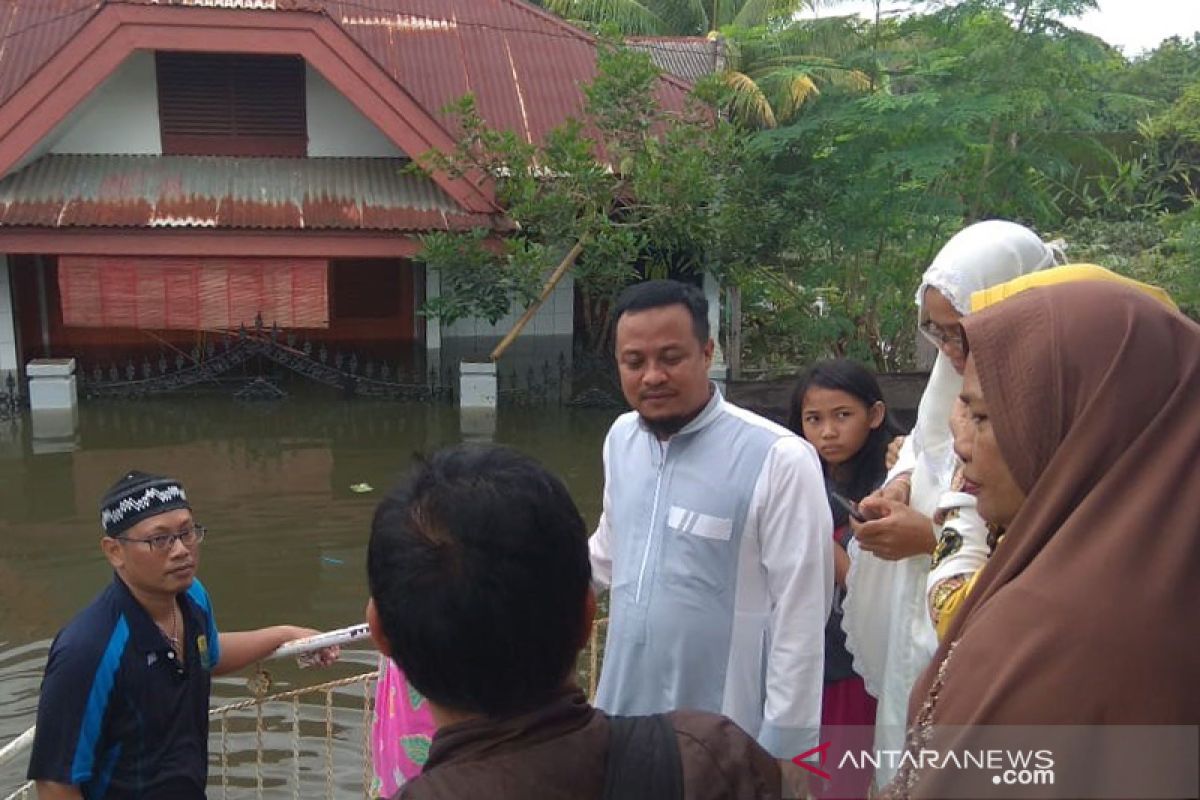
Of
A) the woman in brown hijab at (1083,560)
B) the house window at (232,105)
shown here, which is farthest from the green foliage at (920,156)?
the woman in brown hijab at (1083,560)

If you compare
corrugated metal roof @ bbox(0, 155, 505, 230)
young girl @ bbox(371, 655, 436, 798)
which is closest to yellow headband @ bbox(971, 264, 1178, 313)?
young girl @ bbox(371, 655, 436, 798)

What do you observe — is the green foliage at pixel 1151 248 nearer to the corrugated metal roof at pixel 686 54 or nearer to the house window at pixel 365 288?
the corrugated metal roof at pixel 686 54

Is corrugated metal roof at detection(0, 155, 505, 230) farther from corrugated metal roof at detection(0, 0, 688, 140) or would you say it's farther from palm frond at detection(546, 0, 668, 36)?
palm frond at detection(546, 0, 668, 36)

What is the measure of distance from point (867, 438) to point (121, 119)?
10.6m

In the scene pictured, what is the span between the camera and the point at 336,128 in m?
11.4

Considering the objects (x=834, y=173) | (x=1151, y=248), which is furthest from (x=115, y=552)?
(x=1151, y=248)

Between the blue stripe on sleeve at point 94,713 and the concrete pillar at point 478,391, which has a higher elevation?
the blue stripe on sleeve at point 94,713

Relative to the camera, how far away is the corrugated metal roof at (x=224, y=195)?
9977 mm

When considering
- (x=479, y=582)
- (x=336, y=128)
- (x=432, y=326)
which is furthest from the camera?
(x=432, y=326)

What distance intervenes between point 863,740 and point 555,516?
5.48 feet

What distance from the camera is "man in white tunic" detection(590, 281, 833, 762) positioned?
2.22 meters

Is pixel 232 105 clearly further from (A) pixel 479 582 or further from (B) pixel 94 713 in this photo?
(A) pixel 479 582

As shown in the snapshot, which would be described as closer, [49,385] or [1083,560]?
[1083,560]

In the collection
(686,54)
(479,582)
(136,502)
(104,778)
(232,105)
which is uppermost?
(686,54)
